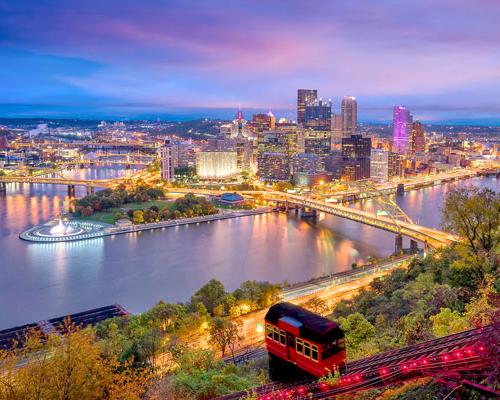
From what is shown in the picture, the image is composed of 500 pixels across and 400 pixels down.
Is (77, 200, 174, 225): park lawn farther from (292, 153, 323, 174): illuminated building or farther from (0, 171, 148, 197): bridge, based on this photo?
(292, 153, 323, 174): illuminated building

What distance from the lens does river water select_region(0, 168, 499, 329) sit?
24.3 feet

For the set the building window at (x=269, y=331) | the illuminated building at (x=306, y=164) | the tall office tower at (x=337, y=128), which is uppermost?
the tall office tower at (x=337, y=128)

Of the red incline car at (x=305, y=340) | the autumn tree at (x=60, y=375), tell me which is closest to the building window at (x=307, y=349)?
the red incline car at (x=305, y=340)

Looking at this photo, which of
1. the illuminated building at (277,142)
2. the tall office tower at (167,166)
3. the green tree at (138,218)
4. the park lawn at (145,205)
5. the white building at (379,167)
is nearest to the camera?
the green tree at (138,218)

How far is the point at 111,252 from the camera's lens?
1029cm

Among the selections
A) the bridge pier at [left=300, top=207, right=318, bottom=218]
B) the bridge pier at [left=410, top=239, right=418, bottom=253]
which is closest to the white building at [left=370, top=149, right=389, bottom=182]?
→ the bridge pier at [left=300, top=207, right=318, bottom=218]

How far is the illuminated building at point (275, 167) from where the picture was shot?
23375 millimetres

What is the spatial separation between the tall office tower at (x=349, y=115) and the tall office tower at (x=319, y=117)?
46.4 inches

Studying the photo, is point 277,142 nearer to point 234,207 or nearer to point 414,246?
point 234,207

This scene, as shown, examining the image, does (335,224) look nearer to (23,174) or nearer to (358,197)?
(358,197)

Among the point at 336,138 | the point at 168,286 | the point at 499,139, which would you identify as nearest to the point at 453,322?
the point at 168,286

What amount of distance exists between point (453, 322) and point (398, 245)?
320 inches

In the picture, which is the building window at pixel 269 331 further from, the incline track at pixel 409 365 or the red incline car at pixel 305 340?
the incline track at pixel 409 365

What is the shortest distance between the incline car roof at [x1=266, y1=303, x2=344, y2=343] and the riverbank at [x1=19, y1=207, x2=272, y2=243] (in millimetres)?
9259
